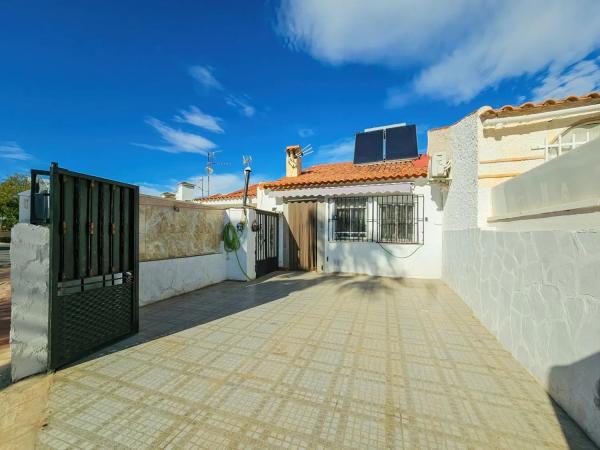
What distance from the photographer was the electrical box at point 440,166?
8.42 meters

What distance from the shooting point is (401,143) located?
12688 millimetres

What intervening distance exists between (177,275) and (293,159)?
8642 millimetres

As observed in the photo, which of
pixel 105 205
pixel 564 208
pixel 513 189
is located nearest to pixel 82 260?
pixel 105 205

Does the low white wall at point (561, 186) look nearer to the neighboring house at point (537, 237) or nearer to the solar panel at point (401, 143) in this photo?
the neighboring house at point (537, 237)

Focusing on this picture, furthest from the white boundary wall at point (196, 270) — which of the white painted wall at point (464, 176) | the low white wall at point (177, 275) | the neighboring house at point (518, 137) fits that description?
the neighboring house at point (518, 137)

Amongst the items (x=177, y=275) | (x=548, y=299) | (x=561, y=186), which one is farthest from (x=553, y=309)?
(x=177, y=275)

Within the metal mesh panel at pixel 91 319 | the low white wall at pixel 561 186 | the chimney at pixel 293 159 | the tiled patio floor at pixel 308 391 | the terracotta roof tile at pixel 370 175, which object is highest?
the chimney at pixel 293 159

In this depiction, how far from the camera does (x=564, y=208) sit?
124 inches

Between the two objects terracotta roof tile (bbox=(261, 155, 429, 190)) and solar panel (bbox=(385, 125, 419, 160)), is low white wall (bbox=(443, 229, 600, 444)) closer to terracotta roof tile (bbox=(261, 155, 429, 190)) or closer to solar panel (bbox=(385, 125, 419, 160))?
terracotta roof tile (bbox=(261, 155, 429, 190))

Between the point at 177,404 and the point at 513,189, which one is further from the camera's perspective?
the point at 513,189

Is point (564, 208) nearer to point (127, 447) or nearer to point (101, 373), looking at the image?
point (127, 447)

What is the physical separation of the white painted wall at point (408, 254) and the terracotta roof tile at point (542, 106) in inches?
154

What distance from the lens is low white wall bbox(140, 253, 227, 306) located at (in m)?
6.21

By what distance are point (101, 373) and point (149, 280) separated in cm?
324
